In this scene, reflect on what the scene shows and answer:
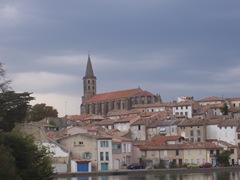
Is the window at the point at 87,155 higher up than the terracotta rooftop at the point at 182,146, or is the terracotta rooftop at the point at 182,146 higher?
the terracotta rooftop at the point at 182,146

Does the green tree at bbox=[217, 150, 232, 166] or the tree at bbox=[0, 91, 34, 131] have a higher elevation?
the tree at bbox=[0, 91, 34, 131]

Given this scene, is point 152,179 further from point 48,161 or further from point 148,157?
point 148,157

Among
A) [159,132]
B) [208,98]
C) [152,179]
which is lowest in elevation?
[152,179]

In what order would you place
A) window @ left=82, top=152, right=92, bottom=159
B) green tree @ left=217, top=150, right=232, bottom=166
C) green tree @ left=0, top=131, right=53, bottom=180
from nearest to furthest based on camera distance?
green tree @ left=0, top=131, right=53, bottom=180, window @ left=82, top=152, right=92, bottom=159, green tree @ left=217, top=150, right=232, bottom=166

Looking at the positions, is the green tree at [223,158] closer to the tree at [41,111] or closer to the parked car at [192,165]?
the parked car at [192,165]

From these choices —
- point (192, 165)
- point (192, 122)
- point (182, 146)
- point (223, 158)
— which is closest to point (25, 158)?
point (192, 165)

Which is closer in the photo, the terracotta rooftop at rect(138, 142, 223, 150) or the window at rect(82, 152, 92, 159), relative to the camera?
the window at rect(82, 152, 92, 159)

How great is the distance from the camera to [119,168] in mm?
85125

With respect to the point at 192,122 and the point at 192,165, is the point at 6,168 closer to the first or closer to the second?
the point at 192,165

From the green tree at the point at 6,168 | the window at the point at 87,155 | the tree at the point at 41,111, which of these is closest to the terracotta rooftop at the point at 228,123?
the window at the point at 87,155

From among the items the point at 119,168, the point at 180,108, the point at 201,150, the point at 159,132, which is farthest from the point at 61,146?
the point at 180,108

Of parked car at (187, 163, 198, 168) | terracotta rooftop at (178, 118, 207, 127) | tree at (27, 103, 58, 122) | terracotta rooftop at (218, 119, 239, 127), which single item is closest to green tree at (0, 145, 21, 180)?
parked car at (187, 163, 198, 168)

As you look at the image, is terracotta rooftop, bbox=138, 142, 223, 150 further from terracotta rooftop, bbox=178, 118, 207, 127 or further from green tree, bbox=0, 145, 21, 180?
green tree, bbox=0, 145, 21, 180

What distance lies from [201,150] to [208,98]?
78.0 metres
